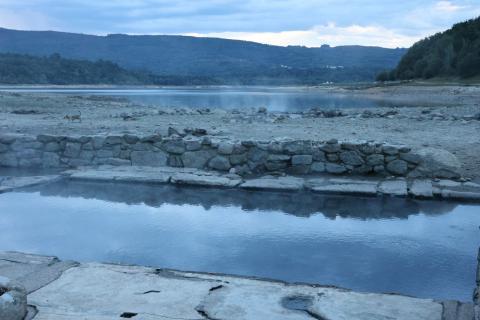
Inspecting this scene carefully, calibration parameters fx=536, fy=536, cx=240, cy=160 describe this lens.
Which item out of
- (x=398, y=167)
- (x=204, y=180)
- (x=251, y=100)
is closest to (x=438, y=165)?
(x=398, y=167)

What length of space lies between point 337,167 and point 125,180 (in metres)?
3.14

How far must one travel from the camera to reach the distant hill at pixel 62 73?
68.3m

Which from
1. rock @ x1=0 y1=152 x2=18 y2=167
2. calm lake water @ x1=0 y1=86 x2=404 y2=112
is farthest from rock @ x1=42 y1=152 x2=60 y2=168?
calm lake water @ x1=0 y1=86 x2=404 y2=112

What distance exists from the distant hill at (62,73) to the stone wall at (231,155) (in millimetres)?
61286

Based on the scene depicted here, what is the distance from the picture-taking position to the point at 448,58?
45531 millimetres

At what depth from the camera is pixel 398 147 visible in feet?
25.6

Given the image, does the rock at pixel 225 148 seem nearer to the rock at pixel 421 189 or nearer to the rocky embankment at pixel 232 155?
the rocky embankment at pixel 232 155

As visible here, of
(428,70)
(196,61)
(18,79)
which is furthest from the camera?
(196,61)

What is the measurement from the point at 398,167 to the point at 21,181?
5.45 m

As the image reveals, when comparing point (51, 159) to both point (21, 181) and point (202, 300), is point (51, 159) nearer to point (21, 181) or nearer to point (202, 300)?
point (21, 181)

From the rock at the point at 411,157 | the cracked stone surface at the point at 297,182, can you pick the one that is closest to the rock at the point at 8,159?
the cracked stone surface at the point at 297,182

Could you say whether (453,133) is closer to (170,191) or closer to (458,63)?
(170,191)

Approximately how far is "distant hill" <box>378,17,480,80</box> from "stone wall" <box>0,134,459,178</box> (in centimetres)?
3634

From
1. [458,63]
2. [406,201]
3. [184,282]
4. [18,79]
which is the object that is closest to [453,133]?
[406,201]
